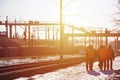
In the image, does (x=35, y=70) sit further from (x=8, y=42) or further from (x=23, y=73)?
(x=8, y=42)

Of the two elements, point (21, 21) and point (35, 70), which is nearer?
point (35, 70)

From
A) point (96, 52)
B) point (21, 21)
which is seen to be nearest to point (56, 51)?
point (21, 21)

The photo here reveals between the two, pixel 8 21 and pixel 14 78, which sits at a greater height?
pixel 8 21

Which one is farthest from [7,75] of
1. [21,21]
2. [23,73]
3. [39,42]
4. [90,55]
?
[39,42]

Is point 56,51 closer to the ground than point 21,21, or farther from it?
closer to the ground

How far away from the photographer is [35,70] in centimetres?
1526

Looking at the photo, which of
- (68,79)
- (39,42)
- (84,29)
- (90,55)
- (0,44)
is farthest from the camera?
(39,42)

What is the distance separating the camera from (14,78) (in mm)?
12586

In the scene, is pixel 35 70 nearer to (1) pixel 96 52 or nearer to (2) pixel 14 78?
(2) pixel 14 78

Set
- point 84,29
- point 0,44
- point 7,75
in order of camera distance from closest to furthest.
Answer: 1. point 7,75
2. point 0,44
3. point 84,29

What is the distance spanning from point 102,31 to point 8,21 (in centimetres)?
2256

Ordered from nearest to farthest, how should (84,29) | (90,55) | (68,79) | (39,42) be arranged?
(68,79)
(90,55)
(84,29)
(39,42)

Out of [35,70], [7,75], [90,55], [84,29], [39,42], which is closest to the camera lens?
[7,75]

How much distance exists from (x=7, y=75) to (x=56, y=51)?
4810 cm
